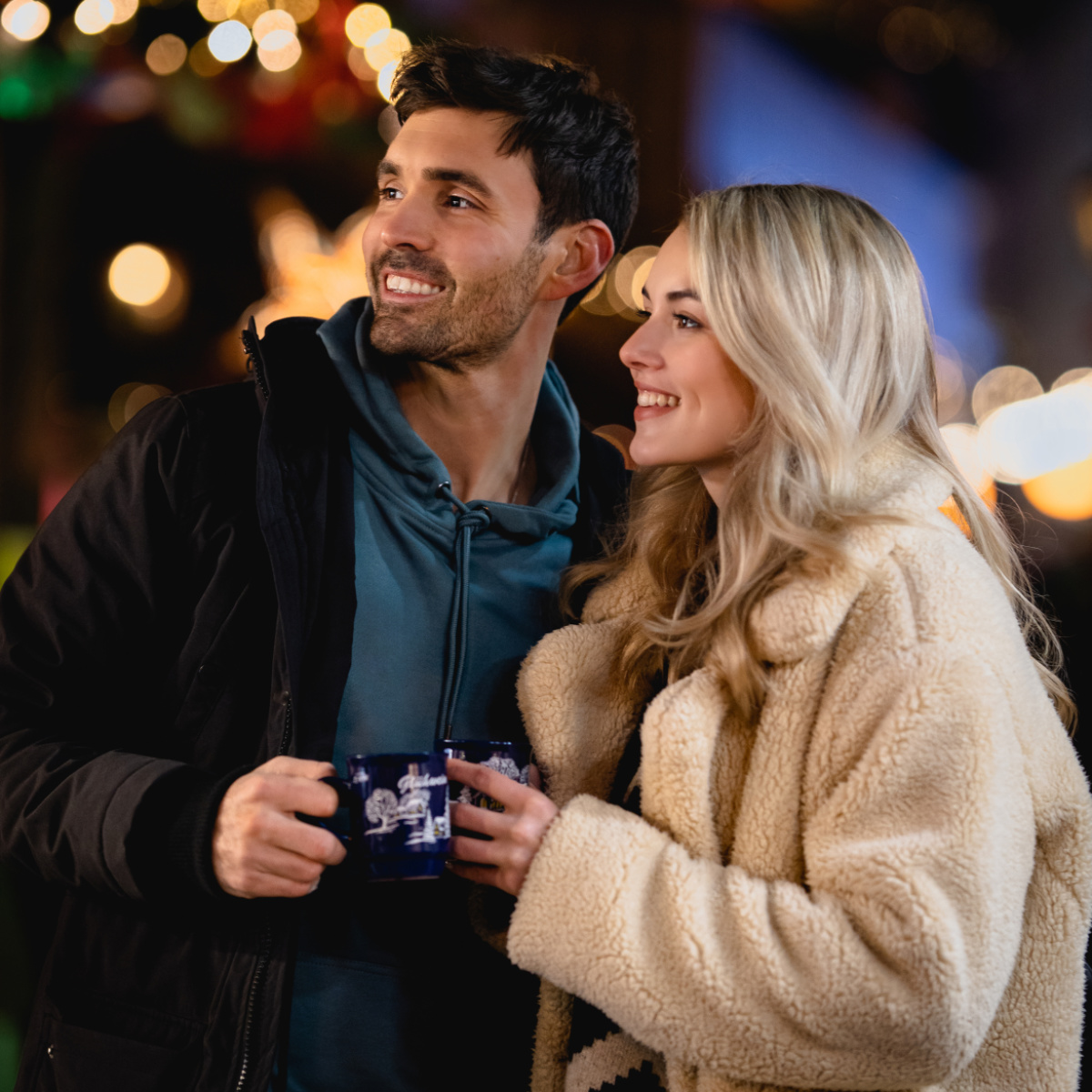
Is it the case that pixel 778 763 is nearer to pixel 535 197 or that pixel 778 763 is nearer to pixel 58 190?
pixel 535 197

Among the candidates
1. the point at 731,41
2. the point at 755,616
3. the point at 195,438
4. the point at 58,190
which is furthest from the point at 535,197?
the point at 731,41

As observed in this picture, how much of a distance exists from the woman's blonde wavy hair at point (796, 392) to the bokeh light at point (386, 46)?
2.64 metres

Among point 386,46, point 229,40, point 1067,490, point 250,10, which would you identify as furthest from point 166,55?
point 1067,490

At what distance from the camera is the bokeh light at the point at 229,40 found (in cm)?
377

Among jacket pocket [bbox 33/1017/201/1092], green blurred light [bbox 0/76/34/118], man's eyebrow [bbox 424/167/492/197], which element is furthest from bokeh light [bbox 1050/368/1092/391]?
jacket pocket [bbox 33/1017/201/1092]

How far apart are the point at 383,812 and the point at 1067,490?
7923 millimetres

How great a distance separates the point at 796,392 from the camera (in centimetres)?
148

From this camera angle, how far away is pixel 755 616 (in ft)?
4.58

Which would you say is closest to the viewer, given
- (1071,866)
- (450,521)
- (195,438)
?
(1071,866)

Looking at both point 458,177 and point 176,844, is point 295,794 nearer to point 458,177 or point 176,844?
point 176,844

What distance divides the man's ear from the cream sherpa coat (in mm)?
890

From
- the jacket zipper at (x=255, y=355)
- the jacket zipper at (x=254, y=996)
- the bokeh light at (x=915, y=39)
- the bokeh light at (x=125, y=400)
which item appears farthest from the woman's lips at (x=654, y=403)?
the bokeh light at (x=915, y=39)

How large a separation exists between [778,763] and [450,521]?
0.72 m

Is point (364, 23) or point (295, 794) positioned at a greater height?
point (364, 23)
